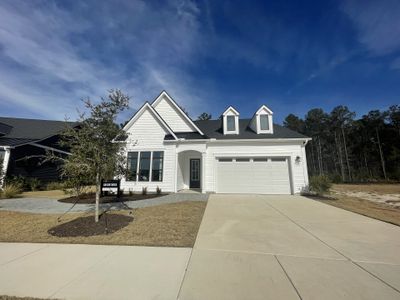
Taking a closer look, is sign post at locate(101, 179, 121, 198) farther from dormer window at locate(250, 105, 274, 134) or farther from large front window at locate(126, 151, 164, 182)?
dormer window at locate(250, 105, 274, 134)

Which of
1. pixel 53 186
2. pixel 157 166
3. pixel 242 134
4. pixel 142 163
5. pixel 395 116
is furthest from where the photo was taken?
pixel 395 116

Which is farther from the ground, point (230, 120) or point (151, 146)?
point (230, 120)

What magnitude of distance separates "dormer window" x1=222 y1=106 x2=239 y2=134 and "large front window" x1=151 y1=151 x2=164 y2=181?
5.62 m

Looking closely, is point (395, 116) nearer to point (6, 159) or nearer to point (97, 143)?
point (97, 143)

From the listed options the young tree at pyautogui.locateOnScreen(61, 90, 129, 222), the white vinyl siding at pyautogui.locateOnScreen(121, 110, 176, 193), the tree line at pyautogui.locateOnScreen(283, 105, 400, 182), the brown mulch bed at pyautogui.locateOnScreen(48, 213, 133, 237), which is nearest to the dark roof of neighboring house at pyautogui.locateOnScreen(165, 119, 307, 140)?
the white vinyl siding at pyautogui.locateOnScreen(121, 110, 176, 193)

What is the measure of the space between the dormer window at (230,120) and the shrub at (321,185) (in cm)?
668

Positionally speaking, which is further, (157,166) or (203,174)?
(157,166)

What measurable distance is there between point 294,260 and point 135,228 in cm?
435

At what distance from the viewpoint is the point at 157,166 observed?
12.9 meters

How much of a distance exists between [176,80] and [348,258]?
49.8 ft

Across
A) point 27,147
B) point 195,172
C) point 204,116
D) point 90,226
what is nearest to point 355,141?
point 204,116

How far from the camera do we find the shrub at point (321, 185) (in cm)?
1148

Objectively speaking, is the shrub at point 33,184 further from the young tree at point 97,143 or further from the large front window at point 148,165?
the young tree at point 97,143

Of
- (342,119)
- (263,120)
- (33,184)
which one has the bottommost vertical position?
(33,184)
